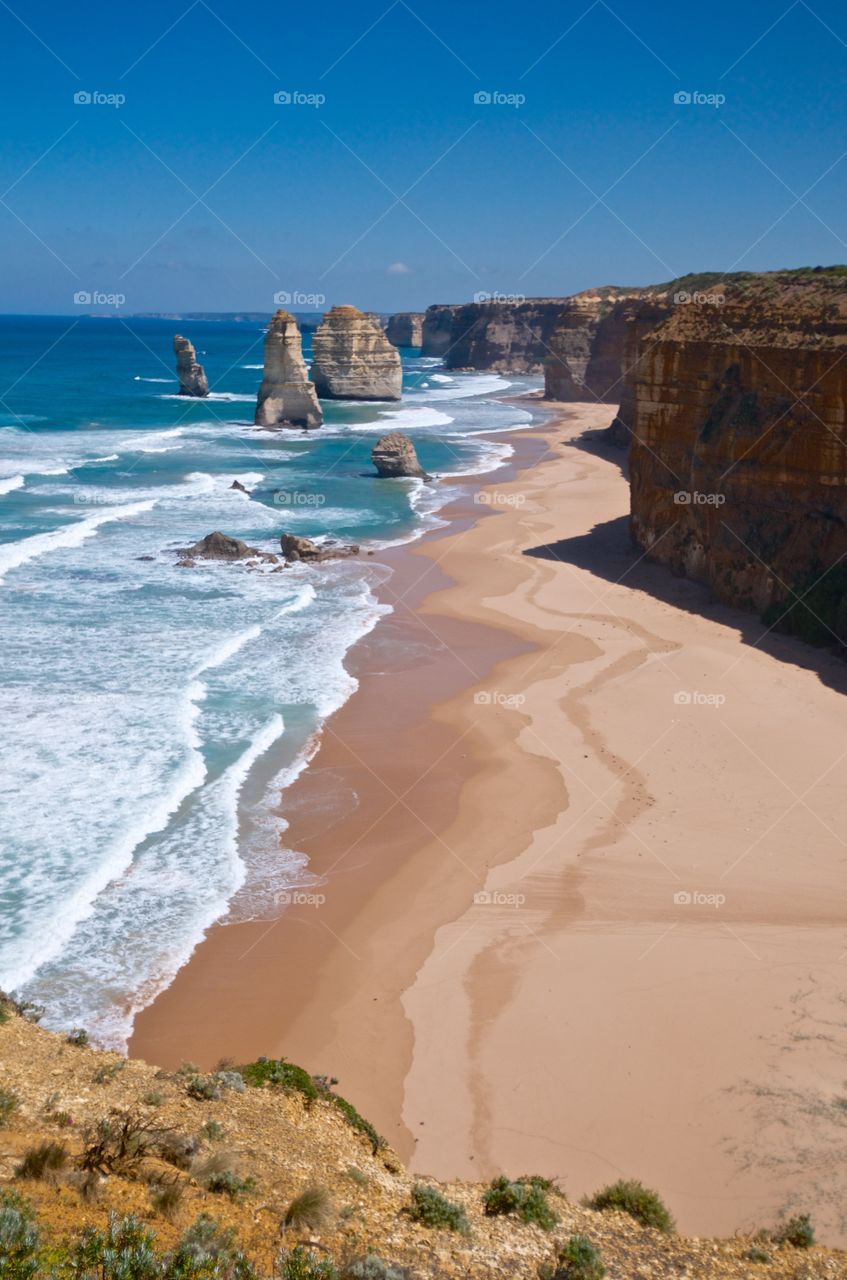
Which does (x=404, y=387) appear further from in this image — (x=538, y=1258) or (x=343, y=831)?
(x=538, y=1258)

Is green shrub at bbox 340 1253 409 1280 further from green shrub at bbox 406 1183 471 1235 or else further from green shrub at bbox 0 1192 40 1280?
green shrub at bbox 0 1192 40 1280

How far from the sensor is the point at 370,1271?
621 centimetres

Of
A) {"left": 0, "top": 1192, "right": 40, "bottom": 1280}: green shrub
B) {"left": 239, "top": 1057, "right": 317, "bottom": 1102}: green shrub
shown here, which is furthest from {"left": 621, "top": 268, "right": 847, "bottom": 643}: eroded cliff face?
{"left": 0, "top": 1192, "right": 40, "bottom": 1280}: green shrub

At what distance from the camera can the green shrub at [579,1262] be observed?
266 inches

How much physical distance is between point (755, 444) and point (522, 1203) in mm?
21446

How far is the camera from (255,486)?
46812 millimetres

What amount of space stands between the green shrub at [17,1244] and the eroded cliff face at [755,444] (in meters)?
21.0

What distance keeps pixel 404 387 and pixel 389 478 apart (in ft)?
170

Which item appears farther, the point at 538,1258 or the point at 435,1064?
the point at 435,1064

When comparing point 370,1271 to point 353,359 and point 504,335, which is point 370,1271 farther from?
point 504,335

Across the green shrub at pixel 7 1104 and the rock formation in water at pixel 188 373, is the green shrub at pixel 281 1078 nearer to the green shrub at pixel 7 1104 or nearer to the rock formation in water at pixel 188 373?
the green shrub at pixel 7 1104

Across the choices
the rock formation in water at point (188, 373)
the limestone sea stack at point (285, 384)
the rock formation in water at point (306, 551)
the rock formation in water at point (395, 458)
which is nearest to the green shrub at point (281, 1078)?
the rock formation in water at point (306, 551)

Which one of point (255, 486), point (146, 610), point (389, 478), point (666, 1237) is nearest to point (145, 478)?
point (255, 486)

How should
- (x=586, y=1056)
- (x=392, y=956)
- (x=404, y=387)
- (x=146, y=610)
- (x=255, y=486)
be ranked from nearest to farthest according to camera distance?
(x=586, y=1056) < (x=392, y=956) < (x=146, y=610) < (x=255, y=486) < (x=404, y=387)
